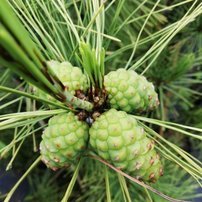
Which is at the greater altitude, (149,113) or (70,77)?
(70,77)

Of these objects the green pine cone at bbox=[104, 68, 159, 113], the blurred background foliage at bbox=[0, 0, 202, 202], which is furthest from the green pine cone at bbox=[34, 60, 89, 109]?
the blurred background foliage at bbox=[0, 0, 202, 202]

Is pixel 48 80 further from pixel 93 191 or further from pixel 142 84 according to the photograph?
pixel 93 191

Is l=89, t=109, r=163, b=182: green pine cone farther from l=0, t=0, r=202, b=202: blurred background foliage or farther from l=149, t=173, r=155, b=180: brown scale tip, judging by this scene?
l=0, t=0, r=202, b=202: blurred background foliage

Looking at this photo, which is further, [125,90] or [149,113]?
[149,113]

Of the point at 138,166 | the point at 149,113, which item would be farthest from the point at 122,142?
the point at 149,113

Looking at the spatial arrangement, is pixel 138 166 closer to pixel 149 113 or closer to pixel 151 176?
pixel 151 176

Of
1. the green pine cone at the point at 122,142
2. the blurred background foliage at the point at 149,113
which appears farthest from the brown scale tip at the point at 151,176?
the blurred background foliage at the point at 149,113

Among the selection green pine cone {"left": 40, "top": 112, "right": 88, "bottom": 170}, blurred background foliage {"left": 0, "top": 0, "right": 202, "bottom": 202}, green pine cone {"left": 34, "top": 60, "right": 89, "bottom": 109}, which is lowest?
blurred background foliage {"left": 0, "top": 0, "right": 202, "bottom": 202}
